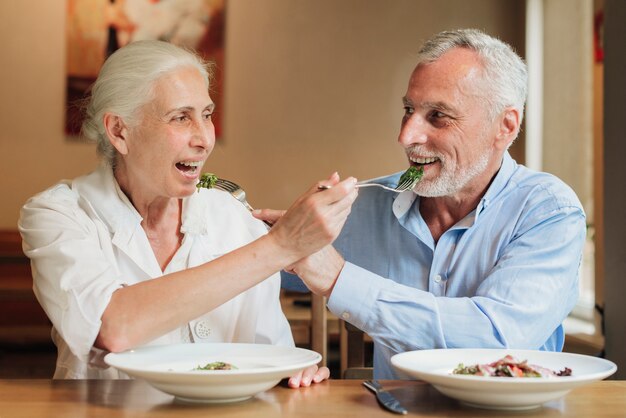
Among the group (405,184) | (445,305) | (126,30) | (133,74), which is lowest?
(445,305)

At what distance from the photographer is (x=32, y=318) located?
565cm

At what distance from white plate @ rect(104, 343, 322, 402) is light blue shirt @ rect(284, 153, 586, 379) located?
0.23 metres

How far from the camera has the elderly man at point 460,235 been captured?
66.4 inches

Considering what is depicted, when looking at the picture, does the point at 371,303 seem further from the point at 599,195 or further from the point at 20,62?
the point at 20,62

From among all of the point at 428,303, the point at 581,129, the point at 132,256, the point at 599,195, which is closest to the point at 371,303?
the point at 428,303

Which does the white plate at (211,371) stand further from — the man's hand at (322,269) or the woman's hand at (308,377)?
the man's hand at (322,269)

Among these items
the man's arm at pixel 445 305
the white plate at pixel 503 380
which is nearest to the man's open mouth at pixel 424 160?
the man's arm at pixel 445 305

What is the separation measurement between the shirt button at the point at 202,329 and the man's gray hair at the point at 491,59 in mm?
835

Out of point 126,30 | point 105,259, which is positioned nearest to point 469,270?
point 105,259

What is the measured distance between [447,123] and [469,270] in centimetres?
36

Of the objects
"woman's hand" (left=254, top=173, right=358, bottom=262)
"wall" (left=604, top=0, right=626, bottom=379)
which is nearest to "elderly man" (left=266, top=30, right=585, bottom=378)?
"woman's hand" (left=254, top=173, right=358, bottom=262)

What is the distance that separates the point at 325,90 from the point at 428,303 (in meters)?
4.39

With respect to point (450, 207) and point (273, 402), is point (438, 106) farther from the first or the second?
point (273, 402)

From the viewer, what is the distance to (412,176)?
6.39ft
